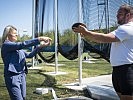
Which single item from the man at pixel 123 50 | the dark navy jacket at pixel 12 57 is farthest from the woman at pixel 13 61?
the man at pixel 123 50

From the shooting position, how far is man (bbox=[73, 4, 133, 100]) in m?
3.50

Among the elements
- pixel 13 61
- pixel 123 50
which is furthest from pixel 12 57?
pixel 123 50

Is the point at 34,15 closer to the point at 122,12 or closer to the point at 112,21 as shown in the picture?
the point at 112,21

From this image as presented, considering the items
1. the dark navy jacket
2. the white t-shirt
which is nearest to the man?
the white t-shirt

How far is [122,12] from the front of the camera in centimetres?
368

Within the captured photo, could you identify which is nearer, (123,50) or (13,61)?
(123,50)

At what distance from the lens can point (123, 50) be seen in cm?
362

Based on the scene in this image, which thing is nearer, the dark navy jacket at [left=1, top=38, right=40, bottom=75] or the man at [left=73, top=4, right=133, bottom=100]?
the man at [left=73, top=4, right=133, bottom=100]

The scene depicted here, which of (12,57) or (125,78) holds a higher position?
(12,57)

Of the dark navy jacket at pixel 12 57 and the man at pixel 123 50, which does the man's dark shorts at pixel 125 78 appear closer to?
the man at pixel 123 50

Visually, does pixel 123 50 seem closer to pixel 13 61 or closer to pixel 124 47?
pixel 124 47

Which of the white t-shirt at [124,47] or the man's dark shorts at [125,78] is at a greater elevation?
the white t-shirt at [124,47]

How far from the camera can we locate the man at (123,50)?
3500 millimetres

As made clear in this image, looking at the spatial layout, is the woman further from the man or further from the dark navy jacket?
the man
